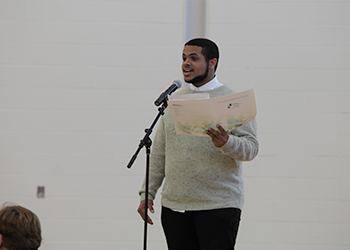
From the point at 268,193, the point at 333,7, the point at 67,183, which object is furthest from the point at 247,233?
the point at 333,7

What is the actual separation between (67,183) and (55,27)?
1163 millimetres

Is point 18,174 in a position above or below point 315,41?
below

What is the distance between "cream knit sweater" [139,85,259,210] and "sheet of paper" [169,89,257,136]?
0.14m

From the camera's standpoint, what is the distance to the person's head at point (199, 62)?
2.01 meters

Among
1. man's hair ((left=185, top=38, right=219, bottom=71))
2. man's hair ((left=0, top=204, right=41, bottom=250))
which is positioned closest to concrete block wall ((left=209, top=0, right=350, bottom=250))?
man's hair ((left=185, top=38, right=219, bottom=71))

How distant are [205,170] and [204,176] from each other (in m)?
0.03

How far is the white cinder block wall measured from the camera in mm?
2945

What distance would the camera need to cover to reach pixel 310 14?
2.95 meters

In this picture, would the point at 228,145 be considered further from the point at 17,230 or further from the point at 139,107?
the point at 139,107

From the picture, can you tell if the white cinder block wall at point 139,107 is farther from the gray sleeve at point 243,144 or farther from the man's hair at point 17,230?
the man's hair at point 17,230

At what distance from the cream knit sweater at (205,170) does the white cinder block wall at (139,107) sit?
100 cm

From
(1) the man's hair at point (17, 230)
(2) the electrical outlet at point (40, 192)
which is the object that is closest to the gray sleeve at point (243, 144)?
(1) the man's hair at point (17, 230)

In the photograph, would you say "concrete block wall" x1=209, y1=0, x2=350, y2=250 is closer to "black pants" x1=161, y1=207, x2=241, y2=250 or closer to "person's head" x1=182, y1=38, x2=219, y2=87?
"person's head" x1=182, y1=38, x2=219, y2=87

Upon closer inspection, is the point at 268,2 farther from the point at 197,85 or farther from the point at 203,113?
the point at 203,113
